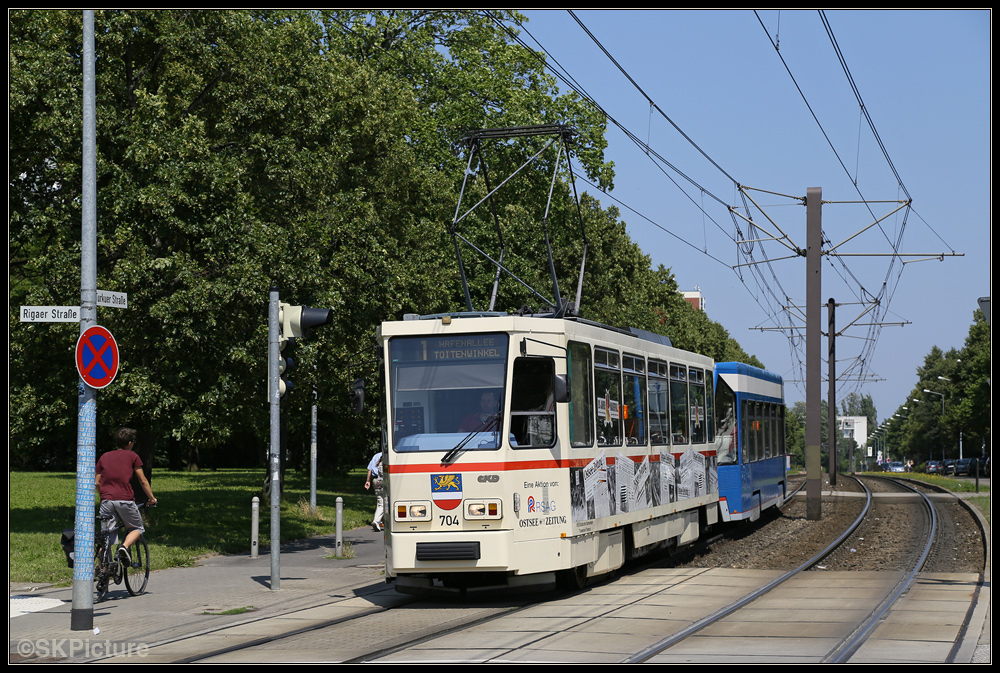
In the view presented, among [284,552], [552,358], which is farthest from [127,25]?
[552,358]

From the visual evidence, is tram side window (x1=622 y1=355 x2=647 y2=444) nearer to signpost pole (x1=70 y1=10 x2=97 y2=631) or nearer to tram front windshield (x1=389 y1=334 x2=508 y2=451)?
tram front windshield (x1=389 y1=334 x2=508 y2=451)

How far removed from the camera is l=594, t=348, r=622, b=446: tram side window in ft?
46.2

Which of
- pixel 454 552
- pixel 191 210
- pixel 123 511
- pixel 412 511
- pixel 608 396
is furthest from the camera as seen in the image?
pixel 191 210

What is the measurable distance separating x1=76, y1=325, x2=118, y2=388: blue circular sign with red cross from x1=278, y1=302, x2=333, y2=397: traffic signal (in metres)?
3.40

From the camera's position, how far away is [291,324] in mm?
14188

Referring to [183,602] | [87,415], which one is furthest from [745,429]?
[87,415]

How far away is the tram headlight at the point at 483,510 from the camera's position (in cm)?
1234

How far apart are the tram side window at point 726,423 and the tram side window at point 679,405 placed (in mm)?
2645

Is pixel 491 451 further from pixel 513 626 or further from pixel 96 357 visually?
pixel 96 357

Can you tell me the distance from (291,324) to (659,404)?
5560mm

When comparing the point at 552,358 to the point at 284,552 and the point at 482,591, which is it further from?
the point at 284,552

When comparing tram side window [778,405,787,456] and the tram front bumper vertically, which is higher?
tram side window [778,405,787,456]

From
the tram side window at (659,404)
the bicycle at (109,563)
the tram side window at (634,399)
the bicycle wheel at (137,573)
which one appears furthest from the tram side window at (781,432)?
the bicycle at (109,563)

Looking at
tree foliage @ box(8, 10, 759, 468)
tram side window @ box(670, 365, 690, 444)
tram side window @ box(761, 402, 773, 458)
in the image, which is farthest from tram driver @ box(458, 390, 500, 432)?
tram side window @ box(761, 402, 773, 458)
